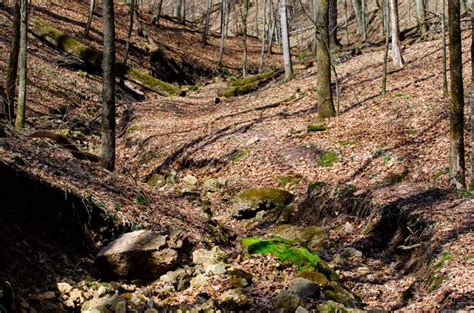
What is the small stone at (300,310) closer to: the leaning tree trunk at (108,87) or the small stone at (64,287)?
the small stone at (64,287)

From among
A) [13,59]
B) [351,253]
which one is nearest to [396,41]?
[351,253]

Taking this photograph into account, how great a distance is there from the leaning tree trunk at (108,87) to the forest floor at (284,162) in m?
0.65

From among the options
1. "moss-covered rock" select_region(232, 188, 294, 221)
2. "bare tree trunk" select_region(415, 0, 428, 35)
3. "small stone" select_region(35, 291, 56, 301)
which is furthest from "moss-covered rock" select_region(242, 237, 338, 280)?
"bare tree trunk" select_region(415, 0, 428, 35)

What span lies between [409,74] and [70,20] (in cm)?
2056

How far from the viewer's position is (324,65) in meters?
14.1

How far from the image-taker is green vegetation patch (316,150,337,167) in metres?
11.7

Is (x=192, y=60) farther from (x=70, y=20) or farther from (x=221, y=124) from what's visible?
(x=221, y=124)

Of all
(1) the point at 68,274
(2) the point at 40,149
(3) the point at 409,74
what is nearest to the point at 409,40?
(3) the point at 409,74

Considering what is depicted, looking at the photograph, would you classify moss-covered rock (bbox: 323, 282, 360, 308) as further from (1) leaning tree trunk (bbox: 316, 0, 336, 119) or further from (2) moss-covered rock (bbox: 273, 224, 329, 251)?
(1) leaning tree trunk (bbox: 316, 0, 336, 119)

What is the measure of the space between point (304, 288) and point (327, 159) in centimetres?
616

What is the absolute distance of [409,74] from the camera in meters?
17.0

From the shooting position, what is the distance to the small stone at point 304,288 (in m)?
6.02

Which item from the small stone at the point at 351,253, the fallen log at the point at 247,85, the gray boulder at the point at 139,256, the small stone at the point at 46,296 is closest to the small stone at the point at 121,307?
the small stone at the point at 46,296

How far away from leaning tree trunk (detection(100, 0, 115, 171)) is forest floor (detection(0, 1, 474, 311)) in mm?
648
